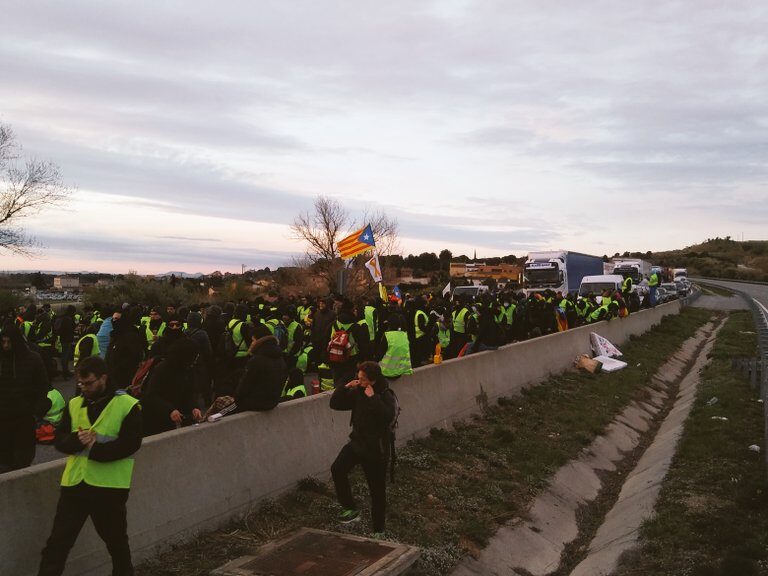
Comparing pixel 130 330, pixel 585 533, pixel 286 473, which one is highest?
pixel 130 330

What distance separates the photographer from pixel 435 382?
11.4 m

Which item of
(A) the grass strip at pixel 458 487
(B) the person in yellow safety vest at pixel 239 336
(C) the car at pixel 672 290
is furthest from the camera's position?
(C) the car at pixel 672 290

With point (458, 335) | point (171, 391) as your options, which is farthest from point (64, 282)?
point (171, 391)

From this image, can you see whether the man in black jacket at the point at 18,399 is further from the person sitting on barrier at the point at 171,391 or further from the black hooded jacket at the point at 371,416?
the black hooded jacket at the point at 371,416

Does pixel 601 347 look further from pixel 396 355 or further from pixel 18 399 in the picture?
pixel 18 399

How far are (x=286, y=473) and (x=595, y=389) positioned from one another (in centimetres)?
1126

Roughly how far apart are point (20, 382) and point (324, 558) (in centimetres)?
323

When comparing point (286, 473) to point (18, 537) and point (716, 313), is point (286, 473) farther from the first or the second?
point (716, 313)

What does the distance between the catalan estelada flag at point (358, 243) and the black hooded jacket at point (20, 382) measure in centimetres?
1487

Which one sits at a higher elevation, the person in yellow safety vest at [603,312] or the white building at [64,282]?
the person in yellow safety vest at [603,312]

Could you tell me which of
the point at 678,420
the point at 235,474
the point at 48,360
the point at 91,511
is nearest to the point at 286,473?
the point at 235,474

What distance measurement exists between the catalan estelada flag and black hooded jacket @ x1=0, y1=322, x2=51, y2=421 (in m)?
14.9

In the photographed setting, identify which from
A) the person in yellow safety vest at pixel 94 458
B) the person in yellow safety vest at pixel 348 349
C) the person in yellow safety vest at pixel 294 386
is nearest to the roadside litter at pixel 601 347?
the person in yellow safety vest at pixel 348 349

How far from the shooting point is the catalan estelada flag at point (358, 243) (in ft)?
70.8
